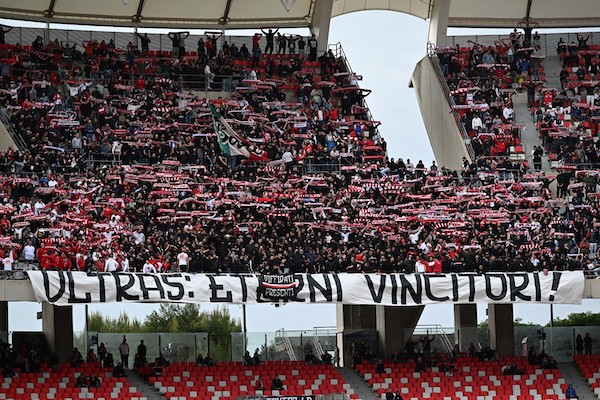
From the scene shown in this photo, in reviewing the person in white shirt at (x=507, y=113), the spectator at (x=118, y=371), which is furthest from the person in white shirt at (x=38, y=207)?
the person in white shirt at (x=507, y=113)

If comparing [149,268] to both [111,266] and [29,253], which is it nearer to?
[111,266]

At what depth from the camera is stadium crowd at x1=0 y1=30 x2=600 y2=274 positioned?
38.0 m

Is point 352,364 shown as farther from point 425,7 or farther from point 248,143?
point 425,7

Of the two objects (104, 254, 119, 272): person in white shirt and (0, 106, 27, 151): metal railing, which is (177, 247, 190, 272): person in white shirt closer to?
(104, 254, 119, 272): person in white shirt

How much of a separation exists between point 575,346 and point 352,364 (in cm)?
700

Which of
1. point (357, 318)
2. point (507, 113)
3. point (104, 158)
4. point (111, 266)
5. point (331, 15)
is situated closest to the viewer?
point (111, 266)

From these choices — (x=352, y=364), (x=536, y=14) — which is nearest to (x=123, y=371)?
(x=352, y=364)

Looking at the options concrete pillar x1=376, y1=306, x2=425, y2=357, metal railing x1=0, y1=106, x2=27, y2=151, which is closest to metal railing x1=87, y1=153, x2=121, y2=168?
metal railing x1=0, y1=106, x2=27, y2=151

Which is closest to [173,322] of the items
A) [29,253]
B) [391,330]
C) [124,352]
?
[124,352]

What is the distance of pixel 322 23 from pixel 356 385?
18.3 metres

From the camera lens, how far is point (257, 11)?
176ft

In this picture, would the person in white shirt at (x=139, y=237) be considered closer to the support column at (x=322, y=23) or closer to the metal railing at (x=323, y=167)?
the metal railing at (x=323, y=167)

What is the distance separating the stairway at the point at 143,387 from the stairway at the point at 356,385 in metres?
5.36

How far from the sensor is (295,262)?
3734cm
